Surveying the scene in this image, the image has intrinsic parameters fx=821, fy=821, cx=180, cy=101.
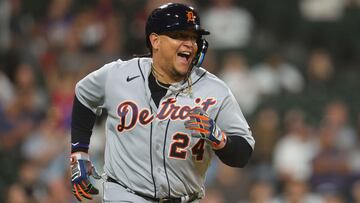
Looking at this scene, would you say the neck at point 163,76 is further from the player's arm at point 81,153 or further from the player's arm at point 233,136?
the player's arm at point 81,153

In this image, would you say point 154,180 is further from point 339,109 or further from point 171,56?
point 339,109

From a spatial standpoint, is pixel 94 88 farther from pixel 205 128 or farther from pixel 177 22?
pixel 205 128

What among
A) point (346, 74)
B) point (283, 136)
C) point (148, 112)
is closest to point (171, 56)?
point (148, 112)

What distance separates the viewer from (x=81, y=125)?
4.82 metres

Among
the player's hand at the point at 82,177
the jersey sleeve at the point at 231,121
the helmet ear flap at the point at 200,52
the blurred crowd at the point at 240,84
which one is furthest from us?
the blurred crowd at the point at 240,84

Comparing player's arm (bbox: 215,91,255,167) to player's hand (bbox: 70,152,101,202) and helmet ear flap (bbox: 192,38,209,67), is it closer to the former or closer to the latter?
helmet ear flap (bbox: 192,38,209,67)

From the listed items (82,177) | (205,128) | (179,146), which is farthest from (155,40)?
(82,177)

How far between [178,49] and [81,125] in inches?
31.5

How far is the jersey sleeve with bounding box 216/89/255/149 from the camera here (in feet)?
14.5

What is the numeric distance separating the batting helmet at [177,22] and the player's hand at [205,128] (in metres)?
0.45

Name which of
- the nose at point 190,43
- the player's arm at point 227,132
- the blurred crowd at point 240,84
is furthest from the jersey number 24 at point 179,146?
the blurred crowd at point 240,84

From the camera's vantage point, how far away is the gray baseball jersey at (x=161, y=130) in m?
4.46

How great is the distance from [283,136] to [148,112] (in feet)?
18.3

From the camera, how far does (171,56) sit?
4480 mm
